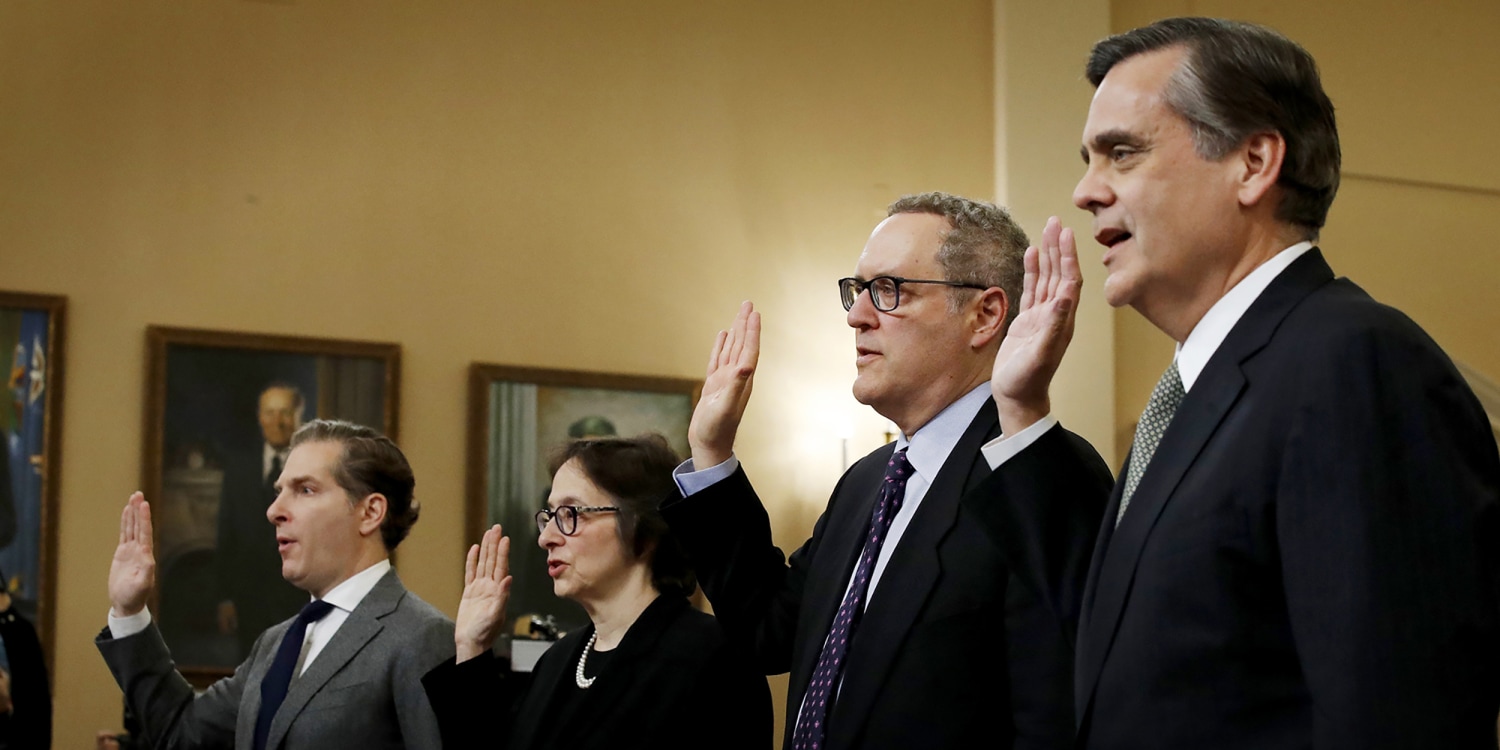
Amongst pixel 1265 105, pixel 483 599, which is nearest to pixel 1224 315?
pixel 1265 105

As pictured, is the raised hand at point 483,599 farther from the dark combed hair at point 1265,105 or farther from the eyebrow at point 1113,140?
the dark combed hair at point 1265,105

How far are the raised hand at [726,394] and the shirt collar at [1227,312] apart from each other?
1.13 metres

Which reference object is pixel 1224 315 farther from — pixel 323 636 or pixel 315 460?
pixel 315 460

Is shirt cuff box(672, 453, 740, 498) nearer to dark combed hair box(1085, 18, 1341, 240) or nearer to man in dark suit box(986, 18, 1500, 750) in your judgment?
man in dark suit box(986, 18, 1500, 750)

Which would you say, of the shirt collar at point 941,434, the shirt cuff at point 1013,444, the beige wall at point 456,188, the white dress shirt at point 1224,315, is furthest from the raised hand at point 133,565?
the white dress shirt at point 1224,315

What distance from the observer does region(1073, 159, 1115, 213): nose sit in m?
2.01

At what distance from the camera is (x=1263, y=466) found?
1.68 metres

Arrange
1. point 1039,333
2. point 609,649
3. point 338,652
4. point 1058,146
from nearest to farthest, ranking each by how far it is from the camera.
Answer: point 1039,333 < point 609,649 < point 338,652 < point 1058,146

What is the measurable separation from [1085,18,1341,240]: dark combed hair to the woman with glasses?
183 cm

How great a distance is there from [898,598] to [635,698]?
1078 millimetres

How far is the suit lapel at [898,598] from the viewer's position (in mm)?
2504

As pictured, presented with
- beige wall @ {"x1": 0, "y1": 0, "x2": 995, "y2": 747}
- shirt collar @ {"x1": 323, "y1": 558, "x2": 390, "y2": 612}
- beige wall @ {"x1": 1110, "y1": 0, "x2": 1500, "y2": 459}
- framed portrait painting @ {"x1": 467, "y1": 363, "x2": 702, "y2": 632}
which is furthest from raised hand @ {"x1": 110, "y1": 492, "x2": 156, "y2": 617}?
beige wall @ {"x1": 1110, "y1": 0, "x2": 1500, "y2": 459}

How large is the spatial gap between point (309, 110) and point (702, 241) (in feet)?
6.86

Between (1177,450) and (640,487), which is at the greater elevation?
(1177,450)
